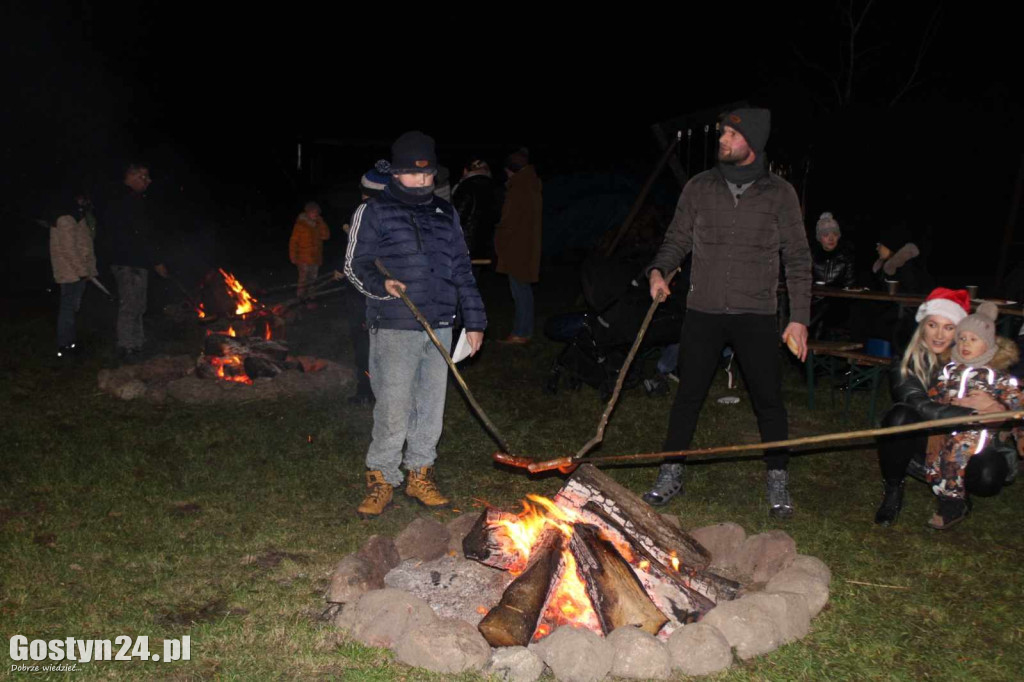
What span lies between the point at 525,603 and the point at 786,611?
3.82ft

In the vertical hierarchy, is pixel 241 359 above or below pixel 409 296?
below

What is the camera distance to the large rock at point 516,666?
334cm

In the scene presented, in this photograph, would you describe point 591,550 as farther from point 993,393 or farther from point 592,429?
point 592,429

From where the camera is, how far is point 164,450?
6367 millimetres

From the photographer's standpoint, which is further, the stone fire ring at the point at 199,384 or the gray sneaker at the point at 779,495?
the stone fire ring at the point at 199,384

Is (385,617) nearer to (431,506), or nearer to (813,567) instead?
(431,506)

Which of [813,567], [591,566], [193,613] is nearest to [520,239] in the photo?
[813,567]

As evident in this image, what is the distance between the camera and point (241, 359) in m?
8.41

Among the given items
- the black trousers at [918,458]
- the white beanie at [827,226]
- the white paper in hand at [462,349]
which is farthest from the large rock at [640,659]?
the white beanie at [827,226]

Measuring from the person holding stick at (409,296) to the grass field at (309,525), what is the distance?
0.44m

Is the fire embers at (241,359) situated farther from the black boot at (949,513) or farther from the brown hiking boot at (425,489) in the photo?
the black boot at (949,513)

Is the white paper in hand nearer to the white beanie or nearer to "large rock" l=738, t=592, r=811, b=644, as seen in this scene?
"large rock" l=738, t=592, r=811, b=644

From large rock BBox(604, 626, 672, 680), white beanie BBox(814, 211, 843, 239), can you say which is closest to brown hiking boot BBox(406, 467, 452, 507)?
large rock BBox(604, 626, 672, 680)

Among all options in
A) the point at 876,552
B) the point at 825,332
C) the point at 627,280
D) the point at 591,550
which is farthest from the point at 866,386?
the point at 591,550
